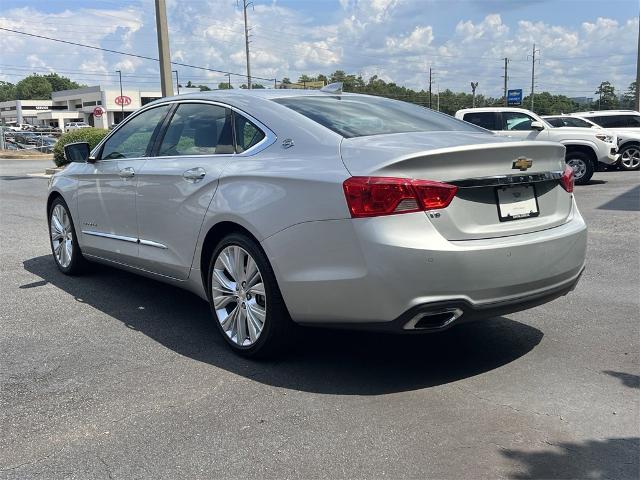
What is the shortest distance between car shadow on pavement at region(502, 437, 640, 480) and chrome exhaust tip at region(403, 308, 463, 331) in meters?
0.75

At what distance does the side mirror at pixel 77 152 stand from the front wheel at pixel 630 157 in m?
16.8

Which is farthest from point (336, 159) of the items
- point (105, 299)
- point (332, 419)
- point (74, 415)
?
point (105, 299)

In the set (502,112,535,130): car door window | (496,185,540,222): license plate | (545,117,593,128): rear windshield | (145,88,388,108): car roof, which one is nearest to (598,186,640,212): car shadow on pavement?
(502,112,535,130): car door window

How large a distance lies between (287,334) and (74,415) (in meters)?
1.29

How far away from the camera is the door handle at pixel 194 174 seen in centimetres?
438

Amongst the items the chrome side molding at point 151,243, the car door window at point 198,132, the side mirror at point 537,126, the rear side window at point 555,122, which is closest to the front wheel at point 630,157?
the rear side window at point 555,122

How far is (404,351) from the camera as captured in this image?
432cm

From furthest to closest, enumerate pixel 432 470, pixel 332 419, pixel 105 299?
pixel 105 299, pixel 332 419, pixel 432 470

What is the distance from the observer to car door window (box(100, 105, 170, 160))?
5266 mm

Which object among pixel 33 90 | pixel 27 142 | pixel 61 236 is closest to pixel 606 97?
pixel 27 142

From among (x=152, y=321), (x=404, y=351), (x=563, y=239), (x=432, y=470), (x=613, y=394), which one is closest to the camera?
(x=432, y=470)

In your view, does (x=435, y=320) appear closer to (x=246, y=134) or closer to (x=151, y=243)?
(x=246, y=134)

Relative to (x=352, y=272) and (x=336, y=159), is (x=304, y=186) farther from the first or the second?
(x=352, y=272)

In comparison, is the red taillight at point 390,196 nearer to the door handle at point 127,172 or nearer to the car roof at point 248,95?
the car roof at point 248,95
